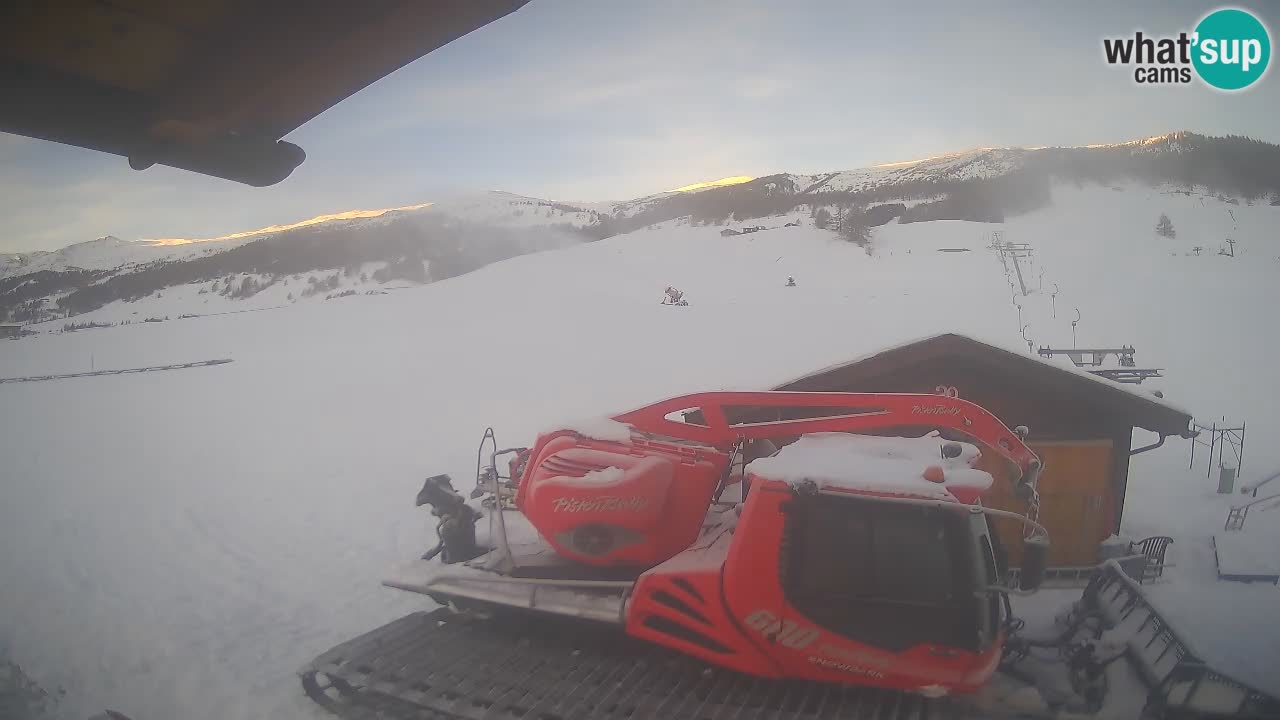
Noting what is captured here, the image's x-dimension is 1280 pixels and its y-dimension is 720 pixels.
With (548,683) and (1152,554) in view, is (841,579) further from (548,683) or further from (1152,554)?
(1152,554)

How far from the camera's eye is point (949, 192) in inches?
837

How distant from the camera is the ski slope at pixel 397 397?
5176mm

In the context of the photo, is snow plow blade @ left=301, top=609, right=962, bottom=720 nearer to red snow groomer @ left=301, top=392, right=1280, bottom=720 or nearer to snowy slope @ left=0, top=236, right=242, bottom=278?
red snow groomer @ left=301, top=392, right=1280, bottom=720

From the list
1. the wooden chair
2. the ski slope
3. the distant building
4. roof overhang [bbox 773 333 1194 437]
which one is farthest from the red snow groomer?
the wooden chair

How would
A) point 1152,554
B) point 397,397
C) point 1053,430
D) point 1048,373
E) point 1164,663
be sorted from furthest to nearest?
point 397,397 → point 1053,430 → point 1152,554 → point 1048,373 → point 1164,663

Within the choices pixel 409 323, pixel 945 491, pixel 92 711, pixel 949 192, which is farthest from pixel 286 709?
pixel 949 192

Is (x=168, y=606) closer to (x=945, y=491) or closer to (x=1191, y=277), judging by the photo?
(x=945, y=491)

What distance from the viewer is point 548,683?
367 centimetres

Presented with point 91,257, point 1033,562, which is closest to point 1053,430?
point 1033,562

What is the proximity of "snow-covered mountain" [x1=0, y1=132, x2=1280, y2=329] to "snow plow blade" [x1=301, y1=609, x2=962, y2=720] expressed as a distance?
9.04 feet

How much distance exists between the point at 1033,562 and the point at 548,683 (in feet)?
8.90

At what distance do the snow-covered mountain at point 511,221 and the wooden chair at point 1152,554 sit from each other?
526 centimetres

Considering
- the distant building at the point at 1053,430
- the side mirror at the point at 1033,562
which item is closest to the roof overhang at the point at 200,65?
the side mirror at the point at 1033,562

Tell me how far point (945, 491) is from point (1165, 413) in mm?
5628
